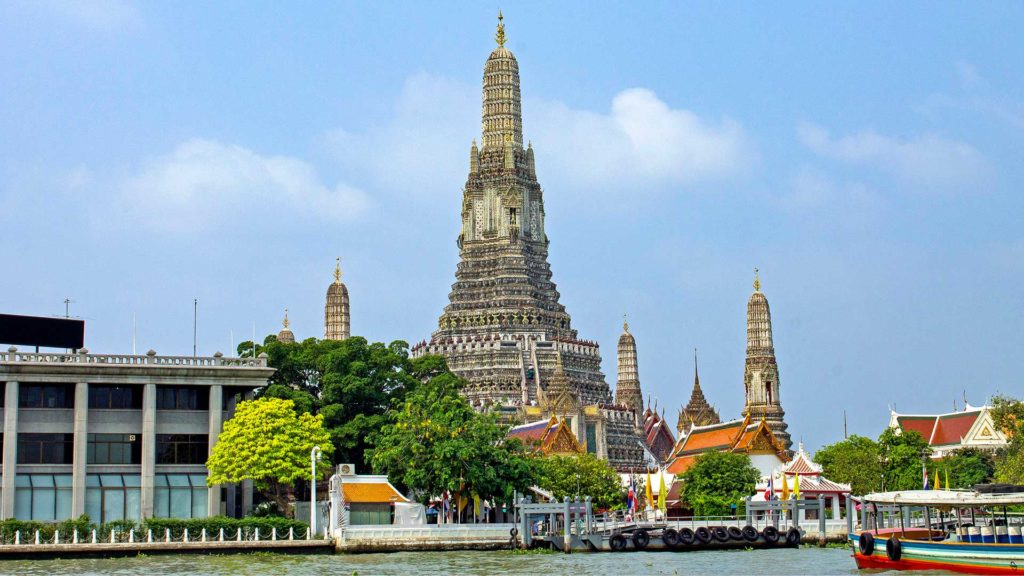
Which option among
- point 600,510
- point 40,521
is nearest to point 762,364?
point 600,510

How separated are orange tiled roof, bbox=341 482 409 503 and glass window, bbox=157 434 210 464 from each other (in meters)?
6.69

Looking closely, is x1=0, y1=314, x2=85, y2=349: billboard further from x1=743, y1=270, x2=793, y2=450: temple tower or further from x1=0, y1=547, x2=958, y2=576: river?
x1=743, y1=270, x2=793, y2=450: temple tower

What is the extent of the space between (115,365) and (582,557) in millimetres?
22184

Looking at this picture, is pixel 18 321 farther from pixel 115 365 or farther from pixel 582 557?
pixel 582 557

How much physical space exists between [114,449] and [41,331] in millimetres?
6377

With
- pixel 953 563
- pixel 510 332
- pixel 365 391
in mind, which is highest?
pixel 510 332

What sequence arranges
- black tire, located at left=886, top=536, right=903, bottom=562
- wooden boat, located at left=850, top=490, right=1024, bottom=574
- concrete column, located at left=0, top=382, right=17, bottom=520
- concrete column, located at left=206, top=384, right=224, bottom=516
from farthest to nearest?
concrete column, located at left=206, top=384, right=224, bottom=516 → concrete column, located at left=0, top=382, right=17, bottom=520 → black tire, located at left=886, top=536, right=903, bottom=562 → wooden boat, located at left=850, top=490, right=1024, bottom=574

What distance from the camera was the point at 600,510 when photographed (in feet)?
288

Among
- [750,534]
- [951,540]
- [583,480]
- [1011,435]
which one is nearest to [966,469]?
[1011,435]

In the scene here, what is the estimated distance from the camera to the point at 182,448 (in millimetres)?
71812

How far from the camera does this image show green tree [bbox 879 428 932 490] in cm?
8862

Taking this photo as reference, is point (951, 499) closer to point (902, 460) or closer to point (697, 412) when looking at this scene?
point (902, 460)

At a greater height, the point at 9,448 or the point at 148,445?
the point at 148,445

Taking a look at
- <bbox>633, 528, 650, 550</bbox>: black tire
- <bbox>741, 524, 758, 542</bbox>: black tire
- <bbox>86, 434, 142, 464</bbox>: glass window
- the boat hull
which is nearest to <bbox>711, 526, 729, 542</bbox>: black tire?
<bbox>741, 524, 758, 542</bbox>: black tire
